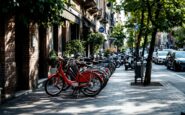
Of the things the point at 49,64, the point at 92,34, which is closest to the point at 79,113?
the point at 49,64

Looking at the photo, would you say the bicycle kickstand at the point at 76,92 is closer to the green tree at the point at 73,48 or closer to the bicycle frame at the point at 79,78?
the bicycle frame at the point at 79,78

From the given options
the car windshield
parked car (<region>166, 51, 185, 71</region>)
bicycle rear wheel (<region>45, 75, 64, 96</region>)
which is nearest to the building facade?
bicycle rear wheel (<region>45, 75, 64, 96</region>)

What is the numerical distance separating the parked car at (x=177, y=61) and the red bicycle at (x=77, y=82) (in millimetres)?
19023

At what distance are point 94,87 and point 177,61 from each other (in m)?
19.4

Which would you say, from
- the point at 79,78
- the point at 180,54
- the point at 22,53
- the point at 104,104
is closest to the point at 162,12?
the point at 79,78

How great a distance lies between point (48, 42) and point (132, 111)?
Result: 8.91 meters

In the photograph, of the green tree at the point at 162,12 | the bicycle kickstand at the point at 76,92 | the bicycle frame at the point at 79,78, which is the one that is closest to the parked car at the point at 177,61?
the green tree at the point at 162,12

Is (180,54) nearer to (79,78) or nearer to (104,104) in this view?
(79,78)

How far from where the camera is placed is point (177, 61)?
31.8m

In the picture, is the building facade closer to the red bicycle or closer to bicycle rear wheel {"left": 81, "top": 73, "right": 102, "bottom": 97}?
the red bicycle

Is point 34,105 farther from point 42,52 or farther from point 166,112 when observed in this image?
point 42,52

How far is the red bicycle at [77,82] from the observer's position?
1327 centimetres

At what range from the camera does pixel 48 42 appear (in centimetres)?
1855

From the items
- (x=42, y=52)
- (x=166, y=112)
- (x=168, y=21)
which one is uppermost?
(x=168, y=21)
